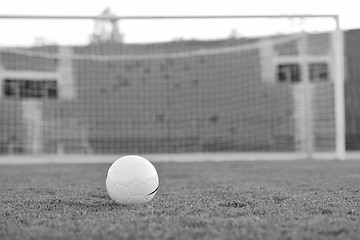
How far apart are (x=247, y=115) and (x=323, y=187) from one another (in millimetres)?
8748

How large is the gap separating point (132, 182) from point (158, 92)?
10818 mm

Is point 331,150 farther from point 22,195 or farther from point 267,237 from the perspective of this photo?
point 267,237

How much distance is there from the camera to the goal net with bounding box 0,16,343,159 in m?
13.5

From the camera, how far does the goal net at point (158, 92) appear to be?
44.3 feet

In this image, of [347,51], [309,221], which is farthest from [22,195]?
[347,51]

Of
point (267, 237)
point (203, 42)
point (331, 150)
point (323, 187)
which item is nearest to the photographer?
point (267, 237)

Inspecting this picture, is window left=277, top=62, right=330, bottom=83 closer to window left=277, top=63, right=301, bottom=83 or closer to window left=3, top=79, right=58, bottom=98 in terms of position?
window left=277, top=63, right=301, bottom=83

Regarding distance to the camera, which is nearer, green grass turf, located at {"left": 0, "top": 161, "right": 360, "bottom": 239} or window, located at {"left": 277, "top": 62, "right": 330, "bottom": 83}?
green grass turf, located at {"left": 0, "top": 161, "right": 360, "bottom": 239}

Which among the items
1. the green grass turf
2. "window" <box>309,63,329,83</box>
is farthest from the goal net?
the green grass turf

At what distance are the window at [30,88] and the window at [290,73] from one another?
6.52 m

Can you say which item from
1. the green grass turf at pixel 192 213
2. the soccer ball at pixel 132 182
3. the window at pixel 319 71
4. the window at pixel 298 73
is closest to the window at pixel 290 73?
the window at pixel 298 73

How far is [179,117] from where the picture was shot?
13820mm

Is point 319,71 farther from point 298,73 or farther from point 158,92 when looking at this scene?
point 158,92

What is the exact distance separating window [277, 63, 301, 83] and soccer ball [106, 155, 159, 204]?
10.3m
